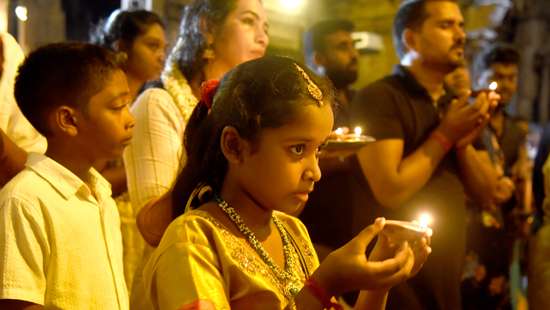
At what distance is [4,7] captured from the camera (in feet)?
8.25

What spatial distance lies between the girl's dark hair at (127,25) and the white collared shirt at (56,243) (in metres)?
1.65

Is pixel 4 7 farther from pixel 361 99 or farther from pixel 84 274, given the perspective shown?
pixel 361 99

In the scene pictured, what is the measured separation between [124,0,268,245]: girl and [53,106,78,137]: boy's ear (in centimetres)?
40

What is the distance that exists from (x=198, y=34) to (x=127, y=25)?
1007 mm

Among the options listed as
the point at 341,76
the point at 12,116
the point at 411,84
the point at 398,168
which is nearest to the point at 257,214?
the point at 12,116

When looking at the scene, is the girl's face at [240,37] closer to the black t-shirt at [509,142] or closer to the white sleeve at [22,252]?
the white sleeve at [22,252]

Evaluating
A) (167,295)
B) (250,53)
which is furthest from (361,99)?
(167,295)

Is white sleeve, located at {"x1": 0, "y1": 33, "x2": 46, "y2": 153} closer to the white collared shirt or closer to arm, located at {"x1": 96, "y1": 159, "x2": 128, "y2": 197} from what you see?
arm, located at {"x1": 96, "y1": 159, "x2": 128, "y2": 197}

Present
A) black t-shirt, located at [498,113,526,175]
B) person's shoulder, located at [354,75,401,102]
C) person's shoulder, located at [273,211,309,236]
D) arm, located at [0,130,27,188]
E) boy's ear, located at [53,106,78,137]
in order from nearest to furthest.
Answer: person's shoulder, located at [273,211,309,236]
boy's ear, located at [53,106,78,137]
arm, located at [0,130,27,188]
person's shoulder, located at [354,75,401,102]
black t-shirt, located at [498,113,526,175]

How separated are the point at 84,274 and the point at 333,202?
4.80ft

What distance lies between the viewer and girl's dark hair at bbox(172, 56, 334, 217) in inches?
57.2

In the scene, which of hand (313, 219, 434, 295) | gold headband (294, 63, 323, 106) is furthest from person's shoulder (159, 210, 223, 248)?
gold headband (294, 63, 323, 106)

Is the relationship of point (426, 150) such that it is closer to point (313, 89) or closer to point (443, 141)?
point (443, 141)

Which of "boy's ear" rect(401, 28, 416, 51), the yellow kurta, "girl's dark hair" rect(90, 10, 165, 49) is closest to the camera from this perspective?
the yellow kurta
